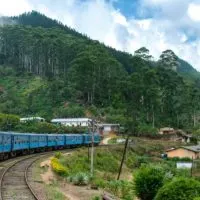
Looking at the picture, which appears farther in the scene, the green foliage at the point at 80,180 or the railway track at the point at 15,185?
the green foliage at the point at 80,180

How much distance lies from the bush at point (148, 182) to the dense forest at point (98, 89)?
71.6 m

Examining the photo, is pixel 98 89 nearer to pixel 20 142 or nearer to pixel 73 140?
pixel 73 140

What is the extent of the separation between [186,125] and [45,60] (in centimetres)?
4117

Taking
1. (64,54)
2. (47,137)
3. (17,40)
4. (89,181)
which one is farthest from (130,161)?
(17,40)

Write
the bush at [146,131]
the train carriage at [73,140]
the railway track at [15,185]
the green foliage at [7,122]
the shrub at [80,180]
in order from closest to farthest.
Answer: the railway track at [15,185] → the shrub at [80,180] → the train carriage at [73,140] → the green foliage at [7,122] → the bush at [146,131]

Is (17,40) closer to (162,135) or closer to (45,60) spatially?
(45,60)

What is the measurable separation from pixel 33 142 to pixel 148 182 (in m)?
33.7

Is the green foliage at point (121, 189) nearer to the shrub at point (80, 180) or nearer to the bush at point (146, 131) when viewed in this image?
the shrub at point (80, 180)

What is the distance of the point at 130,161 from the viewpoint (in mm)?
60812

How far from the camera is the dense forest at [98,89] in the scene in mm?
101188

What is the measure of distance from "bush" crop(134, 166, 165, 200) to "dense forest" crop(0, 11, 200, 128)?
71.6 meters

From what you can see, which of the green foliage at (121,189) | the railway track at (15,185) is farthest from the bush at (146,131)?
the green foliage at (121,189)

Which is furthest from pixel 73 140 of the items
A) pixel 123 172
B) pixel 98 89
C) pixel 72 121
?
pixel 98 89

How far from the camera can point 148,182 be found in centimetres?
2052
